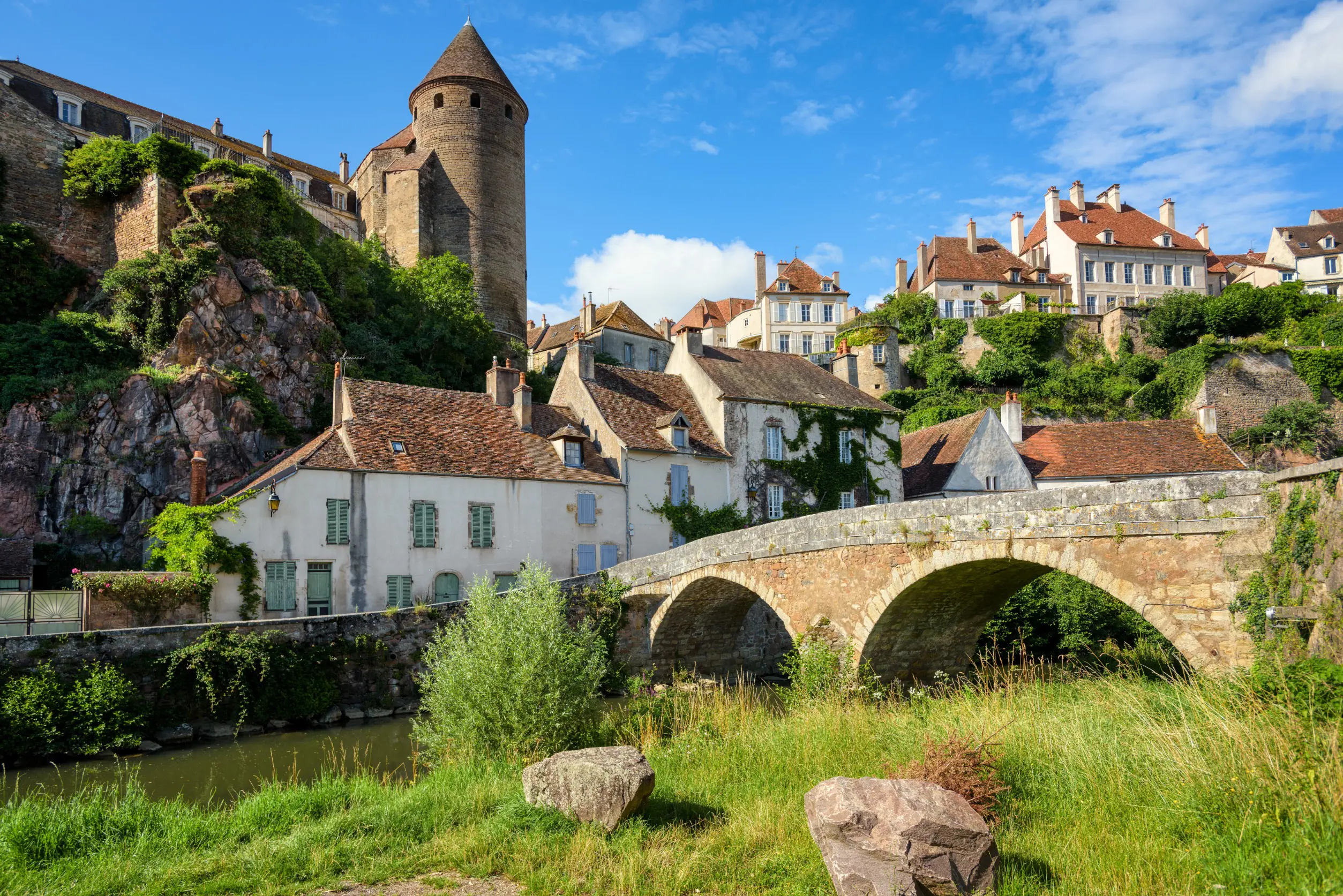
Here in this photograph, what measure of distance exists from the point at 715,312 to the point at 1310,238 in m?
36.9

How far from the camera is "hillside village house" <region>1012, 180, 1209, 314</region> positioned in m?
46.8

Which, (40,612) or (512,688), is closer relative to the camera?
(512,688)

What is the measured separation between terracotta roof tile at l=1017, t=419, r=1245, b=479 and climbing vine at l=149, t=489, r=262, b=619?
73.7ft

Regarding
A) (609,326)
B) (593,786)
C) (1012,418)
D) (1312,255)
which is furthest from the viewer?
(1312,255)

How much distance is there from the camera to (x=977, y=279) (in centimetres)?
4547

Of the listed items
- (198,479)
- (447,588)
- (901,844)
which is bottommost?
(901,844)

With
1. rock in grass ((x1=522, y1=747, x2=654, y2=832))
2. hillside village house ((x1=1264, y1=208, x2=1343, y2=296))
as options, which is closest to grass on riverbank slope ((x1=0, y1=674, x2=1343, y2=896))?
rock in grass ((x1=522, y1=747, x2=654, y2=832))

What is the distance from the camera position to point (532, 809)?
751 centimetres

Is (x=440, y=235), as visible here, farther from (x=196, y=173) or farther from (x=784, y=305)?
(x=784, y=305)

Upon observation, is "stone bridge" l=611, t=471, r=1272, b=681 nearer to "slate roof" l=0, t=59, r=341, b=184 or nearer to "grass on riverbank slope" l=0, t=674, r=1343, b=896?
"grass on riverbank slope" l=0, t=674, r=1343, b=896

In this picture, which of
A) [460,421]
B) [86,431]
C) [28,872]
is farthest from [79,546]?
[28,872]

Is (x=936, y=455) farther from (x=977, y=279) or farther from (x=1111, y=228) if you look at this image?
(x=1111, y=228)

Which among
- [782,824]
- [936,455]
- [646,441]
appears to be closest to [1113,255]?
[936,455]

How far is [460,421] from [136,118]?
22.8 m
